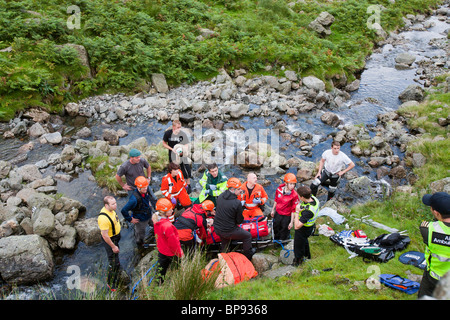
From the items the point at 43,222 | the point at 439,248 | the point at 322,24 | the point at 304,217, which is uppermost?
the point at 322,24

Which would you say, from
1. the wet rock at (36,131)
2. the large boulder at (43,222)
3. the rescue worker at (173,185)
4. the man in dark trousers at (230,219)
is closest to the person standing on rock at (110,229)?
the rescue worker at (173,185)

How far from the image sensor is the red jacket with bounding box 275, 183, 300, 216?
26.6 feet

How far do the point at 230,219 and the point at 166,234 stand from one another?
5.52ft

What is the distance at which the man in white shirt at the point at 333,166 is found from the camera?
9.82m

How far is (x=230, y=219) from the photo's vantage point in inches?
293

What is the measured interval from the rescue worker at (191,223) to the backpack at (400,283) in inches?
162

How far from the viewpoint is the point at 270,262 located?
793 centimetres

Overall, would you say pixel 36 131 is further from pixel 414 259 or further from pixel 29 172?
pixel 414 259

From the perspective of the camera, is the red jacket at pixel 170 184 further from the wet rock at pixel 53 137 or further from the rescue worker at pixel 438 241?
the wet rock at pixel 53 137

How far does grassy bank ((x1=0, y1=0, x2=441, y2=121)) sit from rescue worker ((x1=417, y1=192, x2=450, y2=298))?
17.2 m

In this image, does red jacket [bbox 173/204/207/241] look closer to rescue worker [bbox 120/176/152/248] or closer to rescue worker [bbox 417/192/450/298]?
rescue worker [bbox 120/176/152/248]

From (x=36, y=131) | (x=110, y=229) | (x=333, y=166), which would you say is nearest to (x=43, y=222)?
(x=110, y=229)

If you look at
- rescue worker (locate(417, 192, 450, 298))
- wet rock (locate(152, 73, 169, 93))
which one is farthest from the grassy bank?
rescue worker (locate(417, 192, 450, 298))
